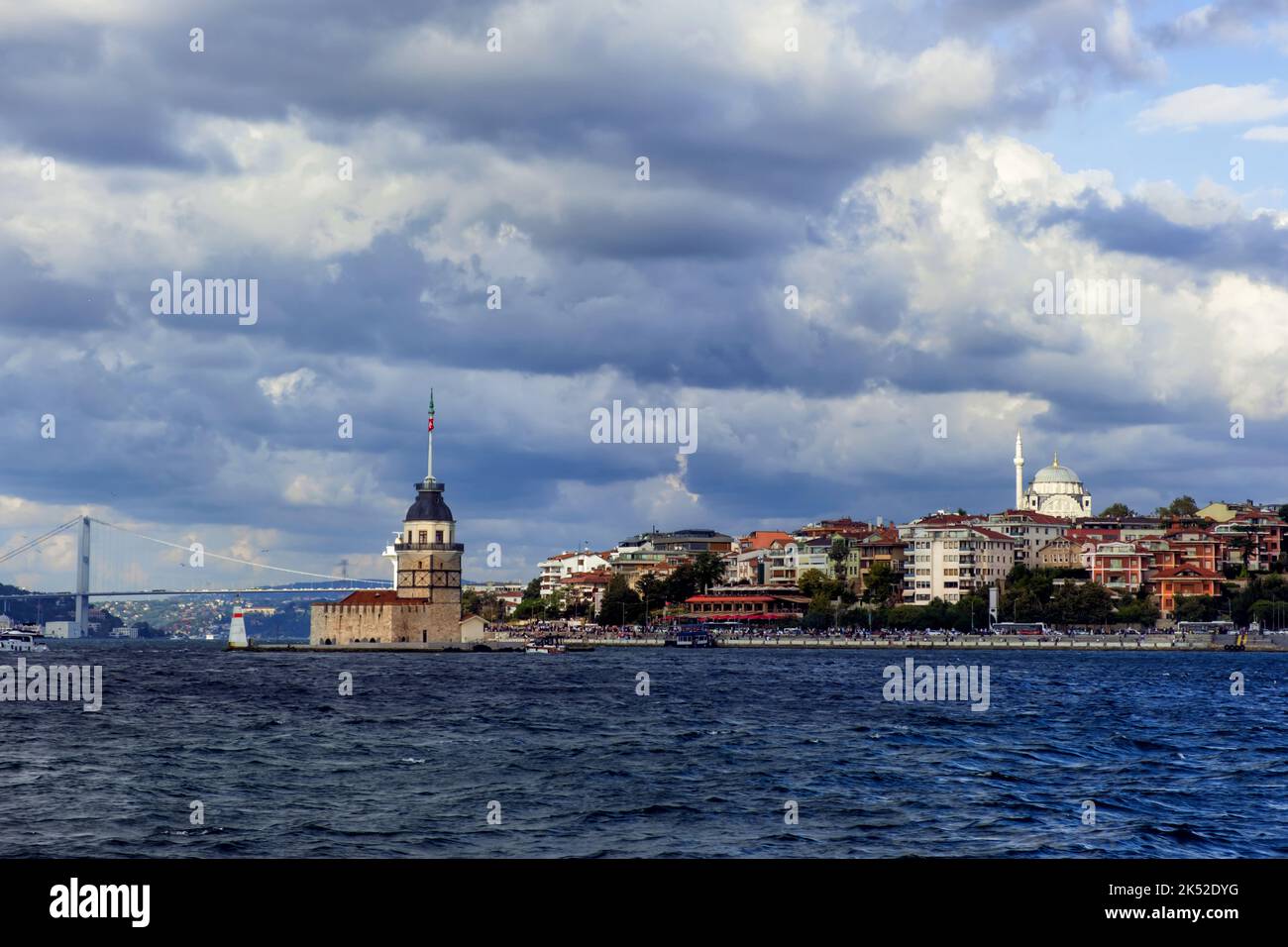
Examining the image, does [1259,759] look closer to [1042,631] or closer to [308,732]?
[308,732]

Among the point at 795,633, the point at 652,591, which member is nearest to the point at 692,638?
the point at 795,633

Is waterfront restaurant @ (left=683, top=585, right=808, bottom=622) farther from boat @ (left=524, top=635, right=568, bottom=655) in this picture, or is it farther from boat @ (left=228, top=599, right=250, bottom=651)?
boat @ (left=228, top=599, right=250, bottom=651)

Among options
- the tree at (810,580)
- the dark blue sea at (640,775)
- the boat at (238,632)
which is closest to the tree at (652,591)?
the tree at (810,580)

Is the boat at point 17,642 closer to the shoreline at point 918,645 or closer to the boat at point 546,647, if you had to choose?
the shoreline at point 918,645

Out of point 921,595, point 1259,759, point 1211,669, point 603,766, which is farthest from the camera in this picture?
point 921,595
